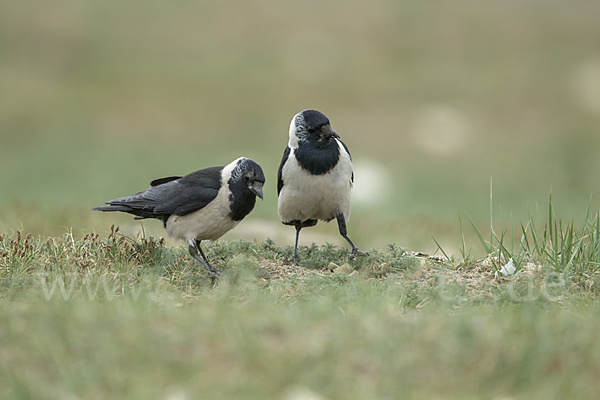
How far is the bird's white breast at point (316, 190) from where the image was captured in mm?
6555

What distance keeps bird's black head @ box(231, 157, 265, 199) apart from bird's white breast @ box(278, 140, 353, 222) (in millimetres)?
777

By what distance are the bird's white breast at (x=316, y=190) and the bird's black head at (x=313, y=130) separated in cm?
21

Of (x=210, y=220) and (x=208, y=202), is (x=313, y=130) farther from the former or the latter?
(x=210, y=220)

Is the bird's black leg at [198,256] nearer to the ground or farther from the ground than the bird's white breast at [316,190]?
nearer to the ground

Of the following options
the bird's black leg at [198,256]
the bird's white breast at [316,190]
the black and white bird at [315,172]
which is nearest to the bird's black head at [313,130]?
the black and white bird at [315,172]

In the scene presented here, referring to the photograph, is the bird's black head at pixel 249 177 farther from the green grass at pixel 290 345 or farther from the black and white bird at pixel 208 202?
the green grass at pixel 290 345

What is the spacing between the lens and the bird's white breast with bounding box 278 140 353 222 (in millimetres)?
6555

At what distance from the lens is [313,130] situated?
655 cm

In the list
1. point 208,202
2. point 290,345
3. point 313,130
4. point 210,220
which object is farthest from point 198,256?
point 290,345

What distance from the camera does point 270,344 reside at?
3.41 metres

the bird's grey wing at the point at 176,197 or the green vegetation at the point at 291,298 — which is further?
the bird's grey wing at the point at 176,197

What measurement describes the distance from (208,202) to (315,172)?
1.23 metres

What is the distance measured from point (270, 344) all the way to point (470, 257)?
3.51m

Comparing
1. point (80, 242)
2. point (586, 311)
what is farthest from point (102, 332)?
point (586, 311)
